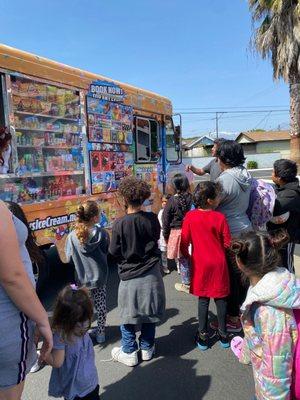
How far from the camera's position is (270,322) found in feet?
6.50

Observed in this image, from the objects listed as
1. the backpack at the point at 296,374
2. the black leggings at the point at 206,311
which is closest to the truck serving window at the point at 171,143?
the black leggings at the point at 206,311

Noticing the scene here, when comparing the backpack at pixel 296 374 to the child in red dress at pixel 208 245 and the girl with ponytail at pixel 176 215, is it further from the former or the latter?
the girl with ponytail at pixel 176 215

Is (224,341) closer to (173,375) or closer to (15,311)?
(173,375)

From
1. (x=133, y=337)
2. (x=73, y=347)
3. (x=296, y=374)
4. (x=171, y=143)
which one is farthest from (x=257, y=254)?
(x=171, y=143)

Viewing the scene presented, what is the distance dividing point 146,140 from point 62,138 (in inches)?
88.5

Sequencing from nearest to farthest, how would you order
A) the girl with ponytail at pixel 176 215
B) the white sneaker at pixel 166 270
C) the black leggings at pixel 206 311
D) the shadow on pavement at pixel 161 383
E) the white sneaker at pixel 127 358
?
1. the shadow on pavement at pixel 161 383
2. the white sneaker at pixel 127 358
3. the black leggings at pixel 206 311
4. the girl with ponytail at pixel 176 215
5. the white sneaker at pixel 166 270

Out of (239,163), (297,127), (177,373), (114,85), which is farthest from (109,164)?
(297,127)

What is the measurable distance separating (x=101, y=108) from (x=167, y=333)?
317 cm

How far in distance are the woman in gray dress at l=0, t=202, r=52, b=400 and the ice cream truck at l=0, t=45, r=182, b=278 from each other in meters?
2.62

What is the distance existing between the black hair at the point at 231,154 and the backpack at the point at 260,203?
0.26m

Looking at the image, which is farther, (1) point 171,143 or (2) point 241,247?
(1) point 171,143

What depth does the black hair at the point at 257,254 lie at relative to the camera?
2197 millimetres

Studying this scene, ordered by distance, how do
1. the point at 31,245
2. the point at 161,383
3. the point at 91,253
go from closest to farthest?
1. the point at 31,245
2. the point at 161,383
3. the point at 91,253

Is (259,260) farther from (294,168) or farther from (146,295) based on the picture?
(294,168)
